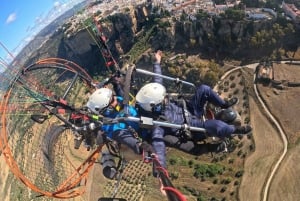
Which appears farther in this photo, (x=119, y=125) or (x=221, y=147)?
(x=221, y=147)

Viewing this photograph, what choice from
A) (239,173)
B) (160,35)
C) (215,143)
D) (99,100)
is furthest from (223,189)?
(160,35)

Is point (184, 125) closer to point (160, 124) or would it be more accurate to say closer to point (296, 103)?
point (160, 124)

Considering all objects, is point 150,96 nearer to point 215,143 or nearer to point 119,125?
point 119,125

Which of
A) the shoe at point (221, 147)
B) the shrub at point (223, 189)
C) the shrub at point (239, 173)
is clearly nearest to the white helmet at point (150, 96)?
the shoe at point (221, 147)

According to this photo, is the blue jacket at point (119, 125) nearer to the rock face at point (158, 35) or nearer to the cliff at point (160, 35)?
the rock face at point (158, 35)

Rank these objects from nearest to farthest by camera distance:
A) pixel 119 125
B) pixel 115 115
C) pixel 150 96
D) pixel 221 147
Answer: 1. pixel 150 96
2. pixel 119 125
3. pixel 115 115
4. pixel 221 147

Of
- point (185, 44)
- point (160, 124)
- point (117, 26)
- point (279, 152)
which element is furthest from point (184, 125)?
point (117, 26)

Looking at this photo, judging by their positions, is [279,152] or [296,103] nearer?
[279,152]
